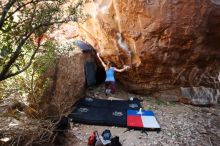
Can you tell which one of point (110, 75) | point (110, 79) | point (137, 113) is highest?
point (110, 75)

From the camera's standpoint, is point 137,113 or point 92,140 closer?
point 92,140

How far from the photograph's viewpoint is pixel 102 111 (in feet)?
25.8

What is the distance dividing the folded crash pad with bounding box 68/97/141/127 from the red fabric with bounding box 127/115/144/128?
0.09 m

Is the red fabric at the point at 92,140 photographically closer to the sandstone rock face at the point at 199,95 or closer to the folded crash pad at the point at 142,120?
→ the folded crash pad at the point at 142,120

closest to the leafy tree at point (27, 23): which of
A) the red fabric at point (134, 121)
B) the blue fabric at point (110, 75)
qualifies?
the red fabric at point (134, 121)

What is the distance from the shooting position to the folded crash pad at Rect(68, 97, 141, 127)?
7332 millimetres

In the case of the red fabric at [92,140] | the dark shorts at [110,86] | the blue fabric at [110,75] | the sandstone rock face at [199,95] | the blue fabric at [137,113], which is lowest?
the red fabric at [92,140]

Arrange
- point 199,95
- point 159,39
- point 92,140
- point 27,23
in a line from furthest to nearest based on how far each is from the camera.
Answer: point 199,95
point 159,39
point 92,140
point 27,23

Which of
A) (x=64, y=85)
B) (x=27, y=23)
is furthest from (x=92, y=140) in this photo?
(x=27, y=23)

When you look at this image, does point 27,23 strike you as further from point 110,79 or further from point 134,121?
point 110,79

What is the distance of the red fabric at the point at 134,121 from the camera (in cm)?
728

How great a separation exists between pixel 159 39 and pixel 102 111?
7.47ft

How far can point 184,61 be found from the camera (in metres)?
8.55

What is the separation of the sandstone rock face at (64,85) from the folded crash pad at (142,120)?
1.44 m
